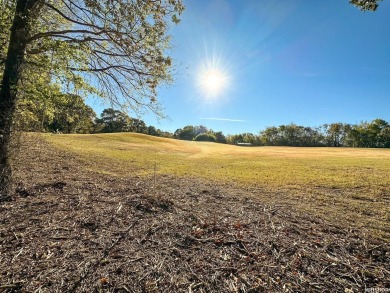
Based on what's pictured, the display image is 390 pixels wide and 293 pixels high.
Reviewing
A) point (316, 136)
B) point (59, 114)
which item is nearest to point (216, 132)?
point (316, 136)

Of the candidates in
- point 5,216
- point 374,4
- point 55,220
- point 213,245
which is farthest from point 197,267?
point 374,4

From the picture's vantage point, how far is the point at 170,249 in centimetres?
421

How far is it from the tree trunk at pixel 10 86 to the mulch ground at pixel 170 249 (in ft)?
2.51

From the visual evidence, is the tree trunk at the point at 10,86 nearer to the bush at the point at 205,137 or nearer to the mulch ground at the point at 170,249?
the mulch ground at the point at 170,249

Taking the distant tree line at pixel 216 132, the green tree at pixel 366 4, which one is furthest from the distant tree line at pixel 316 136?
the green tree at pixel 366 4

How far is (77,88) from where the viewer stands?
7.62 meters

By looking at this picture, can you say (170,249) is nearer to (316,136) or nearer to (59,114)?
(59,114)

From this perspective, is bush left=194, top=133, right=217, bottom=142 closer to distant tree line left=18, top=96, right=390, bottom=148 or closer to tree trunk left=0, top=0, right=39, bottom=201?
distant tree line left=18, top=96, right=390, bottom=148

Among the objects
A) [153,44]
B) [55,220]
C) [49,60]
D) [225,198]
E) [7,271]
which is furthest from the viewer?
[225,198]

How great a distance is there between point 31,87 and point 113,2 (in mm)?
3509

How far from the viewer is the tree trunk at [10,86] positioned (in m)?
6.09

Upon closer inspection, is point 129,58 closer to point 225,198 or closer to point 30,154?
point 225,198

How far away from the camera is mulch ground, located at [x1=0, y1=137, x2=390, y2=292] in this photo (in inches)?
131

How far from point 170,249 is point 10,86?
6090 millimetres
